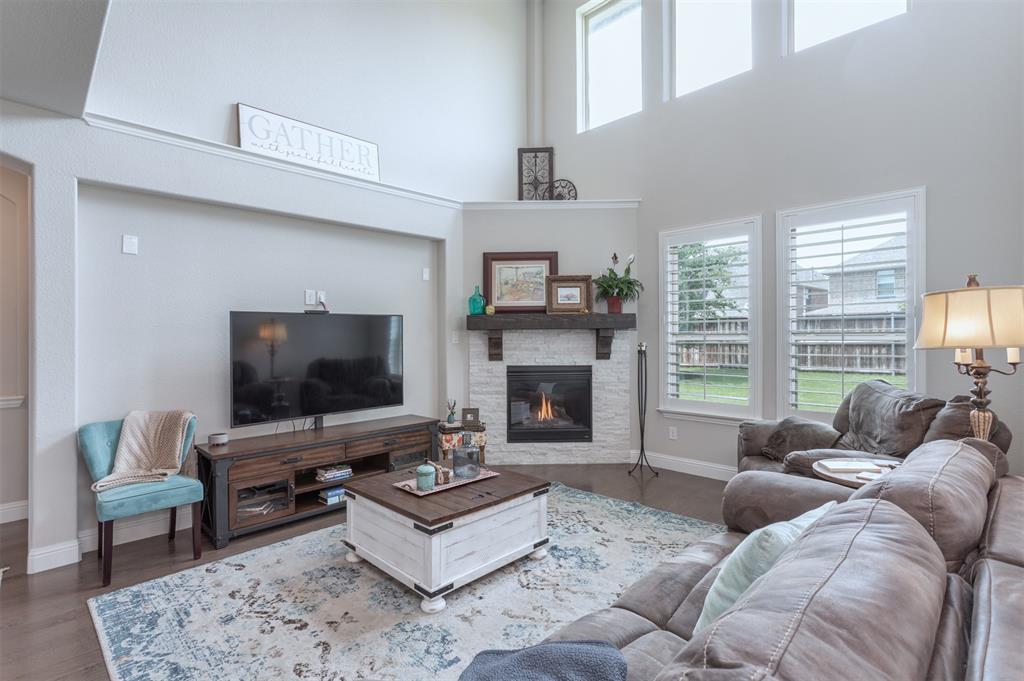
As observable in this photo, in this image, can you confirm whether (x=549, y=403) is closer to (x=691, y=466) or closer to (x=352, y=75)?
(x=691, y=466)

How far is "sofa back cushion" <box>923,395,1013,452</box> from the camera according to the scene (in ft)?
7.57

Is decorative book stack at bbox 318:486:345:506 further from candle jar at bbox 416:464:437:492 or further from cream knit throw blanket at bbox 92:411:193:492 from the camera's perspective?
candle jar at bbox 416:464:437:492

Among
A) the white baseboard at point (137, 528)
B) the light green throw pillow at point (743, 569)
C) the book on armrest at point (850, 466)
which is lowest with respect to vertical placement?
the white baseboard at point (137, 528)

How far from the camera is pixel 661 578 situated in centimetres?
166

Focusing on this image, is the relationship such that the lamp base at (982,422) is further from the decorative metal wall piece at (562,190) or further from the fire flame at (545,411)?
→ the decorative metal wall piece at (562,190)

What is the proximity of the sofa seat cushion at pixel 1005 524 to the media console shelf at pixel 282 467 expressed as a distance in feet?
11.4

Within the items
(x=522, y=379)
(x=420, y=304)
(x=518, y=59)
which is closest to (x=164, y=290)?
(x=420, y=304)

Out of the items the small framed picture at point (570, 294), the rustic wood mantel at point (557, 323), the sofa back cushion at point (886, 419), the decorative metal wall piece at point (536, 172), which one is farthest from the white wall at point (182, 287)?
the sofa back cushion at point (886, 419)

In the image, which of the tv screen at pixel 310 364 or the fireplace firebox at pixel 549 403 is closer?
the tv screen at pixel 310 364

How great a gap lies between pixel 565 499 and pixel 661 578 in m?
2.24

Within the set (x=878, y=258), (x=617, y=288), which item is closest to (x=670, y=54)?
(x=617, y=288)

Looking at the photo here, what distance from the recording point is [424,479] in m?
2.66

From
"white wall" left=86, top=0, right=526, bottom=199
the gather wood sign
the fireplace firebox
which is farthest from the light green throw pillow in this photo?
"white wall" left=86, top=0, right=526, bottom=199

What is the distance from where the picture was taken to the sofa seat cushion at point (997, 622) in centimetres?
69
